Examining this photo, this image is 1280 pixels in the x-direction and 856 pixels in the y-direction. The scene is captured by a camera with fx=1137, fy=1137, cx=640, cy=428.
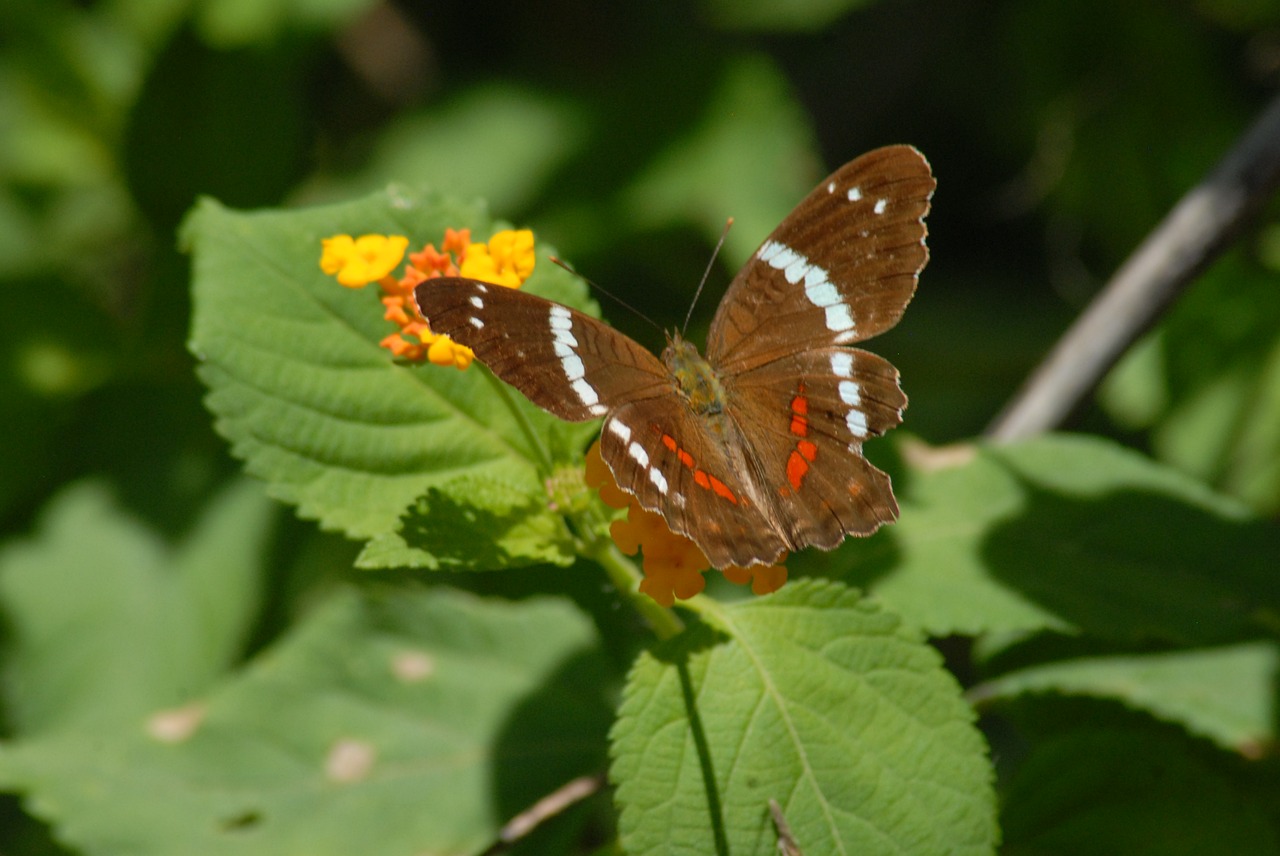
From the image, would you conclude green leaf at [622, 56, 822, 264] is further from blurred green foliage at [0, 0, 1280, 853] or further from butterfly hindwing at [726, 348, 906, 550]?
butterfly hindwing at [726, 348, 906, 550]

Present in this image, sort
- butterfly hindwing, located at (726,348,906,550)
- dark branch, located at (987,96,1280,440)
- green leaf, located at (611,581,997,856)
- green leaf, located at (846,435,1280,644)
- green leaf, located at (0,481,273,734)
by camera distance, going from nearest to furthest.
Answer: green leaf, located at (611,581,997,856) < butterfly hindwing, located at (726,348,906,550) < green leaf, located at (846,435,1280,644) < dark branch, located at (987,96,1280,440) < green leaf, located at (0,481,273,734)

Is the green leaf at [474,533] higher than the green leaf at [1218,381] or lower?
lower

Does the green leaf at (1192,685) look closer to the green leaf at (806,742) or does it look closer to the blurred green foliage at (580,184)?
the blurred green foliage at (580,184)

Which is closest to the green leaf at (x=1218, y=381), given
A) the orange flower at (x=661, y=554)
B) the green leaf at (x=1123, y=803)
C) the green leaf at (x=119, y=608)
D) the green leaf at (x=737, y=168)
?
the green leaf at (x=737, y=168)

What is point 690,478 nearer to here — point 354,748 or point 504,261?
point 504,261

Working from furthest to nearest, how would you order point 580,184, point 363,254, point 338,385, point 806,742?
point 580,184 < point 338,385 < point 363,254 < point 806,742

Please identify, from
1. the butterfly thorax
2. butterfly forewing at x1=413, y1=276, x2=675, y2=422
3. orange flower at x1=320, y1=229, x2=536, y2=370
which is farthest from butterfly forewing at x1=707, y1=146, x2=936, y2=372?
orange flower at x1=320, y1=229, x2=536, y2=370

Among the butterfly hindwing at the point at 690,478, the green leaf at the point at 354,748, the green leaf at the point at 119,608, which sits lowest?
the green leaf at the point at 119,608

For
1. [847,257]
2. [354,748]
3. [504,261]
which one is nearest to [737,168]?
[847,257]
